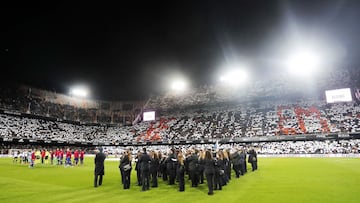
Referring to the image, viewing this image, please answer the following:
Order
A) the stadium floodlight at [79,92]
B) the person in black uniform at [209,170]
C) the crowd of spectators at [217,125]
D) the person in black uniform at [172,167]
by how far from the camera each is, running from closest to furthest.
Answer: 1. the person in black uniform at [209,170]
2. the person in black uniform at [172,167]
3. the crowd of spectators at [217,125]
4. the stadium floodlight at [79,92]

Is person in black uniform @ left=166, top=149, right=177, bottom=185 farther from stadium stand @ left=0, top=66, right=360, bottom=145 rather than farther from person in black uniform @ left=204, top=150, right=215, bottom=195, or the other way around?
stadium stand @ left=0, top=66, right=360, bottom=145

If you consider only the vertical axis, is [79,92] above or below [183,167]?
above

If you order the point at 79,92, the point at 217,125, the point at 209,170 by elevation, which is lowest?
the point at 209,170

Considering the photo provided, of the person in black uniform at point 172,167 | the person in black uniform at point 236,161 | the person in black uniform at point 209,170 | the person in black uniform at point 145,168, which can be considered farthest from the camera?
the person in black uniform at point 236,161

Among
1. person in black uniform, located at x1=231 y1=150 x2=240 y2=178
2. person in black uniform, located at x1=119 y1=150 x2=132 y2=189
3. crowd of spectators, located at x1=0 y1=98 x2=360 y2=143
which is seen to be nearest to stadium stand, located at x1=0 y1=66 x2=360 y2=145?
crowd of spectators, located at x1=0 y1=98 x2=360 y2=143

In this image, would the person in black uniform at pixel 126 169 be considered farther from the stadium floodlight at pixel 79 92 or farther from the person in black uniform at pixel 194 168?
the stadium floodlight at pixel 79 92

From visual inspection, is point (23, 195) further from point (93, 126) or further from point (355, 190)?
point (93, 126)

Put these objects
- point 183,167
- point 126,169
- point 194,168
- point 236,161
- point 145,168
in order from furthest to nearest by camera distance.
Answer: point 236,161 → point 194,168 → point 126,169 → point 145,168 → point 183,167


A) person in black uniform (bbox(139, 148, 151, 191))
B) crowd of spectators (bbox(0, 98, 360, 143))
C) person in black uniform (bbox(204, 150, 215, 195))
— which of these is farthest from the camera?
crowd of spectators (bbox(0, 98, 360, 143))

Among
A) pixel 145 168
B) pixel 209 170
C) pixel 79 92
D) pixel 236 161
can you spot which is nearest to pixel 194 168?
pixel 209 170

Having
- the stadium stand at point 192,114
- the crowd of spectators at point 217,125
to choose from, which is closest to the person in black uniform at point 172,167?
the stadium stand at point 192,114

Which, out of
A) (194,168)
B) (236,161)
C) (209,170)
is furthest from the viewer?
(236,161)

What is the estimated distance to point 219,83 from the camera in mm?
66938

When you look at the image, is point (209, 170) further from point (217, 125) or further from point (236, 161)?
point (217, 125)
